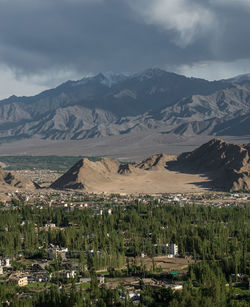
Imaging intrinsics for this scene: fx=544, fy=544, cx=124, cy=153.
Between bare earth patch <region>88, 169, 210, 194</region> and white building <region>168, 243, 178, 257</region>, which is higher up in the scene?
bare earth patch <region>88, 169, 210, 194</region>

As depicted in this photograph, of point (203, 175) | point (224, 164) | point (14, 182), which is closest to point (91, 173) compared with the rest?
point (14, 182)

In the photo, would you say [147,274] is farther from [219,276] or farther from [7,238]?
[7,238]

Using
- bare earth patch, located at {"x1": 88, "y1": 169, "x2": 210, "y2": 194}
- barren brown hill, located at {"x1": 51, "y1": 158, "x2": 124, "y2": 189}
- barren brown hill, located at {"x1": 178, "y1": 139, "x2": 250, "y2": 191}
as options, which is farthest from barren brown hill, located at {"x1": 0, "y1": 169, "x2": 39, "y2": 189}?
barren brown hill, located at {"x1": 178, "y1": 139, "x2": 250, "y2": 191}

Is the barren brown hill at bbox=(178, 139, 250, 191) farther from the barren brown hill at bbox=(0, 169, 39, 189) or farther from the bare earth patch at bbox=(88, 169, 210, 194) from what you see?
the barren brown hill at bbox=(0, 169, 39, 189)

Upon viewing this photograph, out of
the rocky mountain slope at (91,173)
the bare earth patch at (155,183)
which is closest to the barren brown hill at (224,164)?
the bare earth patch at (155,183)

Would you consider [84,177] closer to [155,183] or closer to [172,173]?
[155,183]

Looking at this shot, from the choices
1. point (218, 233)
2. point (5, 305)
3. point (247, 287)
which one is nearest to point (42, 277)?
point (5, 305)

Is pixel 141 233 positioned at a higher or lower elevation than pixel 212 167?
lower

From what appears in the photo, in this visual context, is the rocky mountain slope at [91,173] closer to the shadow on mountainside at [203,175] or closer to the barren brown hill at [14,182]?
the shadow on mountainside at [203,175]
